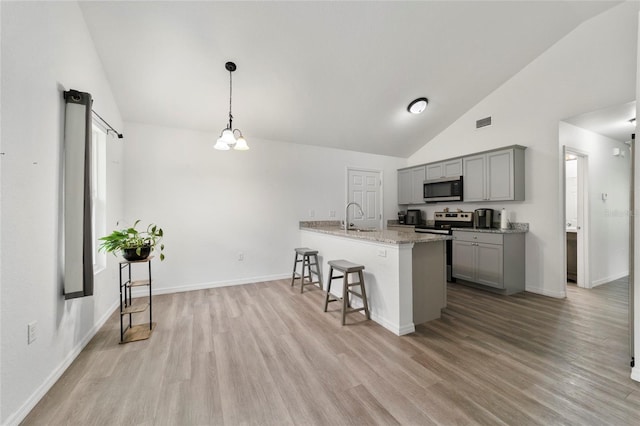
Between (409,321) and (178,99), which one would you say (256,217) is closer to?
(178,99)

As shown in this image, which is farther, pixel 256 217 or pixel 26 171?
pixel 256 217

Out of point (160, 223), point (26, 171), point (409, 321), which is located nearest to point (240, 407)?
point (409, 321)

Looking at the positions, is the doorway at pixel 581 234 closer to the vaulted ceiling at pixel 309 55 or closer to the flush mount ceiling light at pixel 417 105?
the vaulted ceiling at pixel 309 55

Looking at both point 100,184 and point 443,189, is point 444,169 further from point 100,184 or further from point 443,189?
point 100,184

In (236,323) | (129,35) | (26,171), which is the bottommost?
(236,323)

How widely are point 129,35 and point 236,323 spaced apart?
3.08 m

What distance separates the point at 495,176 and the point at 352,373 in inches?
144

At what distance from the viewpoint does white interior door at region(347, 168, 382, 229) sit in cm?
518

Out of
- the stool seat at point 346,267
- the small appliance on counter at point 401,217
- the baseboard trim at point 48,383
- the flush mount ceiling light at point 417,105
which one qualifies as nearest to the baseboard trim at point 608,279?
the small appliance on counter at point 401,217

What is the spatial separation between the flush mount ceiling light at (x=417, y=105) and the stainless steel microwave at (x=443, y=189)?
1.34 m

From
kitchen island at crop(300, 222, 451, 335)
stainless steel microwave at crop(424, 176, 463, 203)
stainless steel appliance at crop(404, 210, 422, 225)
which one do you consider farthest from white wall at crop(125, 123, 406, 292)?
kitchen island at crop(300, 222, 451, 335)

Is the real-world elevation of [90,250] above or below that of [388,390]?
above

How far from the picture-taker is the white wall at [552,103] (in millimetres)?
2945

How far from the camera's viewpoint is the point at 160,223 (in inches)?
144
